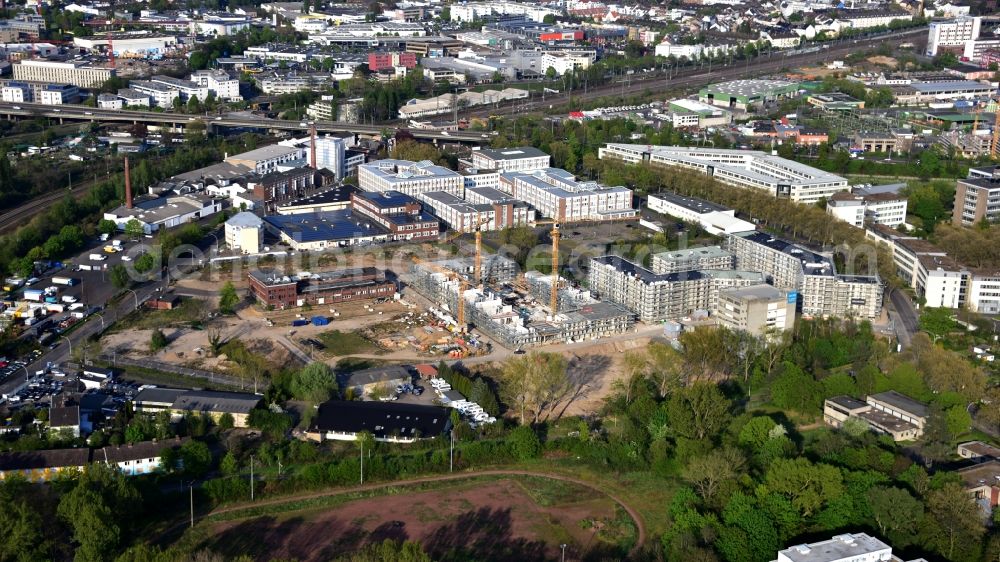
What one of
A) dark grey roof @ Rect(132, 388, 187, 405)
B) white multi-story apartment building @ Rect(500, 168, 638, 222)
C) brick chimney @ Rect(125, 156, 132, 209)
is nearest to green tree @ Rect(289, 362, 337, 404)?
dark grey roof @ Rect(132, 388, 187, 405)

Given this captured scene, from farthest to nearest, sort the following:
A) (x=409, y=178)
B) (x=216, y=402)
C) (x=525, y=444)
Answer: (x=409, y=178)
(x=216, y=402)
(x=525, y=444)

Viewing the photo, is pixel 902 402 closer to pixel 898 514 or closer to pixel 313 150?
pixel 898 514

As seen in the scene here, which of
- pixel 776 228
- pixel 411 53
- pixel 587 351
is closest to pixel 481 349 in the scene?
pixel 587 351

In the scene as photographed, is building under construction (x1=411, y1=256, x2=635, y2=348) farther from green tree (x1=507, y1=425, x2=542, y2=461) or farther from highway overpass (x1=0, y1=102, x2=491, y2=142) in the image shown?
highway overpass (x1=0, y1=102, x2=491, y2=142)

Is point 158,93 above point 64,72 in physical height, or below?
below

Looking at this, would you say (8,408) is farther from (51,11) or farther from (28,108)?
(51,11)

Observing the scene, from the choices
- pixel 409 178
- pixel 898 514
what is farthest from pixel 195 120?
pixel 898 514

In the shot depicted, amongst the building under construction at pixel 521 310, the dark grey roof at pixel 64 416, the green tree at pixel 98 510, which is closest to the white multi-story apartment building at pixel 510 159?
the building under construction at pixel 521 310
